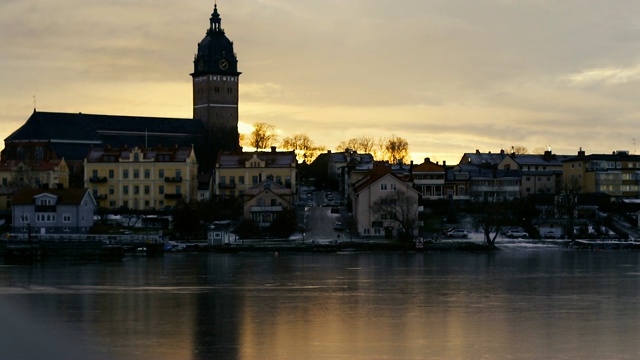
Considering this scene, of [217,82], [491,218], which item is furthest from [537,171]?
[217,82]

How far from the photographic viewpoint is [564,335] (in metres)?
30.7

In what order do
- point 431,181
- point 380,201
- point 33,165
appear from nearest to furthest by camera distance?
point 380,201 → point 33,165 → point 431,181

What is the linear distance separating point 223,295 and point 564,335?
14.5m

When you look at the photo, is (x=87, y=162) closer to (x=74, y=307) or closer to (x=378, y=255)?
(x=378, y=255)

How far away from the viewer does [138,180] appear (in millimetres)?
90062

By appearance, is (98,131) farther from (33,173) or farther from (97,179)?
(97,179)

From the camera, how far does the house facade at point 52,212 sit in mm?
78750

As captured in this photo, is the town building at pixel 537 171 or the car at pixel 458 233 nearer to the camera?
the car at pixel 458 233

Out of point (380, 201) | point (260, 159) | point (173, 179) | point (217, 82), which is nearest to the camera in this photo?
point (380, 201)

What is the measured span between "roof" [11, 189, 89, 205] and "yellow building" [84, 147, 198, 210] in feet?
31.9

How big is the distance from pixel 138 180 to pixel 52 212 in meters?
11.9

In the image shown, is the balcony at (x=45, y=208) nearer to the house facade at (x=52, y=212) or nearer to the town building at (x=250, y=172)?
the house facade at (x=52, y=212)

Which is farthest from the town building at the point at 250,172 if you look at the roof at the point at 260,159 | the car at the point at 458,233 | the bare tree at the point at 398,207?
the car at the point at 458,233

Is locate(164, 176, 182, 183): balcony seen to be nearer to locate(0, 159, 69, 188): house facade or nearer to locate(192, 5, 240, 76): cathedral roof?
locate(0, 159, 69, 188): house facade
